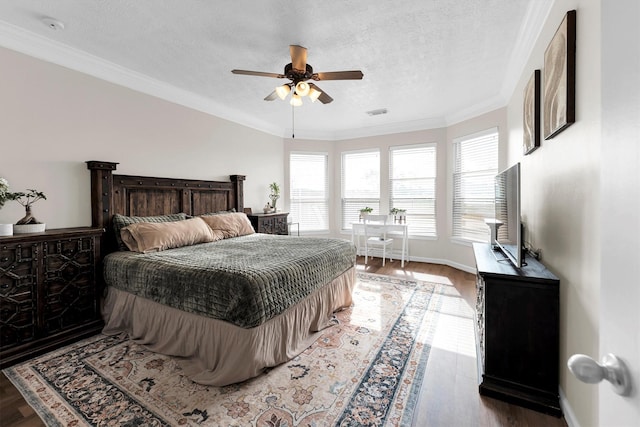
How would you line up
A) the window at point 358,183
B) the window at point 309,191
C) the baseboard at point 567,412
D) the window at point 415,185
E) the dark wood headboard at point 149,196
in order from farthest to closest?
the window at point 309,191, the window at point 358,183, the window at point 415,185, the dark wood headboard at point 149,196, the baseboard at point 567,412

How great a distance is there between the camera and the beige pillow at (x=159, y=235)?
2.81 metres

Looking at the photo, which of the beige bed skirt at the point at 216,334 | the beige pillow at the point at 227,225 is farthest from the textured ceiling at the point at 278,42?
the beige bed skirt at the point at 216,334

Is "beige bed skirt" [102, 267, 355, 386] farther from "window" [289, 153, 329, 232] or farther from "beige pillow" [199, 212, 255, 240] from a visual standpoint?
"window" [289, 153, 329, 232]

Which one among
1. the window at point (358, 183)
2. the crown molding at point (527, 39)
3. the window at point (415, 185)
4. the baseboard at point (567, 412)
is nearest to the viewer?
the baseboard at point (567, 412)

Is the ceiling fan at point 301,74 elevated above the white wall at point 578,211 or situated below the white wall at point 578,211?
above

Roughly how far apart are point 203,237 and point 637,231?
3484mm

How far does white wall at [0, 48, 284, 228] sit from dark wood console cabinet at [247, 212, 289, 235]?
3.56ft

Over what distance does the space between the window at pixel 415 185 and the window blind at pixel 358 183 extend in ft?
1.08

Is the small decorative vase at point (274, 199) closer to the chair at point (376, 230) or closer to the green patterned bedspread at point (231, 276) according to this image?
the chair at point (376, 230)

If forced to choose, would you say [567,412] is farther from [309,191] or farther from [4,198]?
[309,191]

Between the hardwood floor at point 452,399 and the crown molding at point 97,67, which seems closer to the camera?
the hardwood floor at point 452,399

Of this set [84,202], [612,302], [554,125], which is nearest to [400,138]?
[554,125]

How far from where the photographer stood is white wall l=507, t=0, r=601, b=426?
4.35 feet

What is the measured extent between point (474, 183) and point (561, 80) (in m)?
3.09
